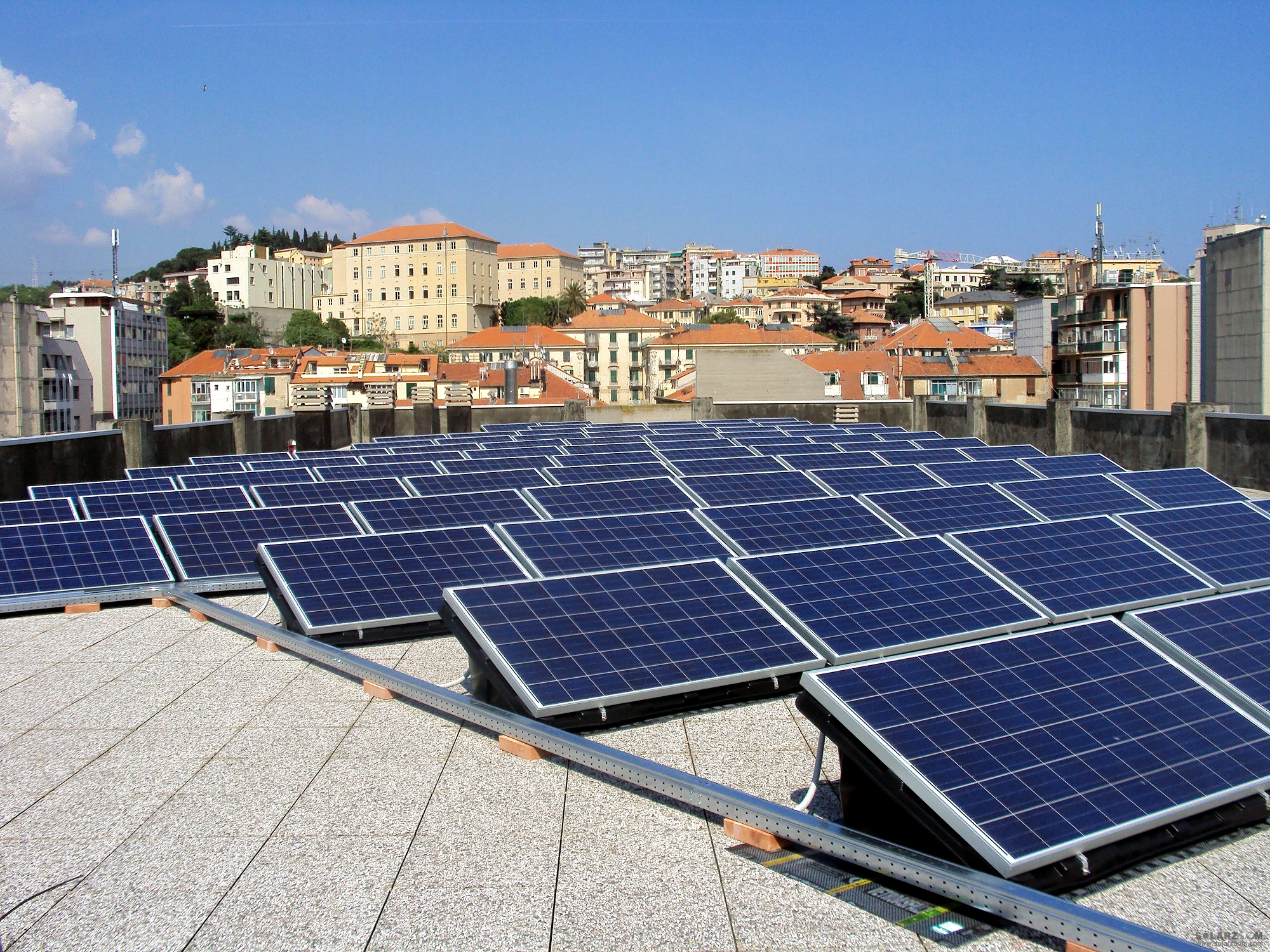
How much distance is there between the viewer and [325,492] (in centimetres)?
1412

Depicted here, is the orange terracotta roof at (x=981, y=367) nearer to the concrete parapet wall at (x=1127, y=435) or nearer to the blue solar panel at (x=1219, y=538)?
the concrete parapet wall at (x=1127, y=435)

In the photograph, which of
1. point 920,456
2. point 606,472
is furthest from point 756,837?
point 920,456

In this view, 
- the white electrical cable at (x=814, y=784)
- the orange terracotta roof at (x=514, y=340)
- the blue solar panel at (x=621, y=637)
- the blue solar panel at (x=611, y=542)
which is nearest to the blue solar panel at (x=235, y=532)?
the blue solar panel at (x=611, y=542)

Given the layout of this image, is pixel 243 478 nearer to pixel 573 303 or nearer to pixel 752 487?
pixel 752 487

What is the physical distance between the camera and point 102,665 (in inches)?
315

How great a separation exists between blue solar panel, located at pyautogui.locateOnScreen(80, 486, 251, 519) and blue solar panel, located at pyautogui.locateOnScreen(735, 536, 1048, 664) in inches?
322

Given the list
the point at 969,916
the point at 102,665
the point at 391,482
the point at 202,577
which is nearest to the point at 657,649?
the point at 969,916

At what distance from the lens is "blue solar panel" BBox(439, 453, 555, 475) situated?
17.1 m

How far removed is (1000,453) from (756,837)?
53.3 ft

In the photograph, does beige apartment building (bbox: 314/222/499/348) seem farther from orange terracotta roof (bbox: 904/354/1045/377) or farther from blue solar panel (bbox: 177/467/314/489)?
blue solar panel (bbox: 177/467/314/489)

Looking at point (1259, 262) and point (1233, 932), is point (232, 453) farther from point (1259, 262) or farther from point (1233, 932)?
point (1259, 262)

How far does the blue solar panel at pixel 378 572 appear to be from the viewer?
26.6ft

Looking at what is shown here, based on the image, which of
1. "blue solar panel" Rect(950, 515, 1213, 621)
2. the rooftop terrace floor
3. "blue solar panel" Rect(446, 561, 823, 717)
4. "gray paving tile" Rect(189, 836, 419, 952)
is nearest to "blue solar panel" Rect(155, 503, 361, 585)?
the rooftop terrace floor

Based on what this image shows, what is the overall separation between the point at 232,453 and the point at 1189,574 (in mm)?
26569
